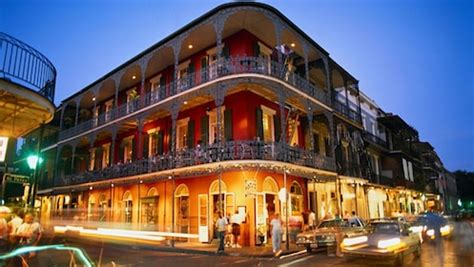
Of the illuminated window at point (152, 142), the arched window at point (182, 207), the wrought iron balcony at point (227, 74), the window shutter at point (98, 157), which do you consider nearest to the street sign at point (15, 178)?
the wrought iron balcony at point (227, 74)

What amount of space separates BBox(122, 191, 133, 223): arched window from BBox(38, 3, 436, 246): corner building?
69 millimetres

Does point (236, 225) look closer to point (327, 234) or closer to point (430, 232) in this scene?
point (327, 234)

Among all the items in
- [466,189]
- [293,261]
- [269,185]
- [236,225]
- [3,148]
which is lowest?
[293,261]

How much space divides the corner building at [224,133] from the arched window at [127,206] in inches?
2.7

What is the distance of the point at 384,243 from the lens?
1018cm

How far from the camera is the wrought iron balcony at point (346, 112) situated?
23.7 meters

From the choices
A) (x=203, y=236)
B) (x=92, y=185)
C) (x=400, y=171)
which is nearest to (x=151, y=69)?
(x=92, y=185)

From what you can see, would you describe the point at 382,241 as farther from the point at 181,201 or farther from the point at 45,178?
the point at 45,178

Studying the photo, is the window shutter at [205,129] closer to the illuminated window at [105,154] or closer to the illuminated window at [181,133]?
the illuminated window at [181,133]

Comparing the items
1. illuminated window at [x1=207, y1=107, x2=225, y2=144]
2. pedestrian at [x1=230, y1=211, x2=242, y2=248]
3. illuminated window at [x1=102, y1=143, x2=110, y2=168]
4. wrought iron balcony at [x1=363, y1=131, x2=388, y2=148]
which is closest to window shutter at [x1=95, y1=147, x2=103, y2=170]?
illuminated window at [x1=102, y1=143, x2=110, y2=168]

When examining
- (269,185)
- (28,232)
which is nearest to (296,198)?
(269,185)

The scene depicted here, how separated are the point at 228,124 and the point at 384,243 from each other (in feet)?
33.3

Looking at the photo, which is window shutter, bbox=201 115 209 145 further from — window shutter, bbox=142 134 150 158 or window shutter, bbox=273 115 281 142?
window shutter, bbox=142 134 150 158

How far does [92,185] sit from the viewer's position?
24.3 meters
